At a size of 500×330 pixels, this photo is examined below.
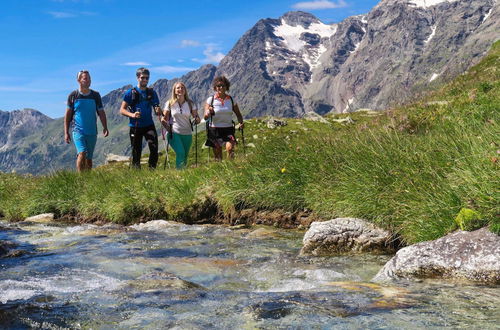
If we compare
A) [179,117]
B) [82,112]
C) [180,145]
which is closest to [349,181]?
[179,117]

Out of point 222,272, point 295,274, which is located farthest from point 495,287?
point 222,272

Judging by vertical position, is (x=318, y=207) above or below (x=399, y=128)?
below

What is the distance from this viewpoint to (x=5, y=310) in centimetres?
421

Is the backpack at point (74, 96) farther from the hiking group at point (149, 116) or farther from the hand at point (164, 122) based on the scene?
the hand at point (164, 122)

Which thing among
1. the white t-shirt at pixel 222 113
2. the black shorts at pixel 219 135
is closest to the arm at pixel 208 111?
the white t-shirt at pixel 222 113

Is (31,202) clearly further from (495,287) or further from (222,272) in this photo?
(495,287)

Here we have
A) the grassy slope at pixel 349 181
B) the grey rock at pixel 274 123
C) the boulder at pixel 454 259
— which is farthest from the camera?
the grey rock at pixel 274 123

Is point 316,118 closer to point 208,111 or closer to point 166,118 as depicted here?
point 166,118

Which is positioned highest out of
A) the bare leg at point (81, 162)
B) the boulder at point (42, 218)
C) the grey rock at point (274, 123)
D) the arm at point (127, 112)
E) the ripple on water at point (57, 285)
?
the grey rock at point (274, 123)

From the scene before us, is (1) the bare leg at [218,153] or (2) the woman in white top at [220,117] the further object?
(1) the bare leg at [218,153]

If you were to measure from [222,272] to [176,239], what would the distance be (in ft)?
9.88

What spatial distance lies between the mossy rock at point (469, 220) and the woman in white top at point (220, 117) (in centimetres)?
952

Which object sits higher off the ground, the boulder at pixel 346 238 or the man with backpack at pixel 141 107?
the man with backpack at pixel 141 107

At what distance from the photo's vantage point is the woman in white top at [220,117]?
14.3 metres
